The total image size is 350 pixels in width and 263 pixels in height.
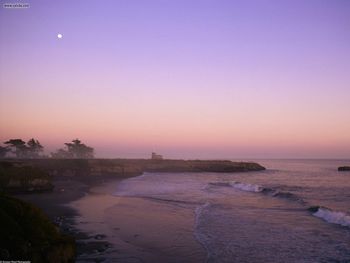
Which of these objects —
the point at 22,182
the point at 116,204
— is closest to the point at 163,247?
the point at 116,204

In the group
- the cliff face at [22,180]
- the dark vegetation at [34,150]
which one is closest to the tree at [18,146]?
the dark vegetation at [34,150]

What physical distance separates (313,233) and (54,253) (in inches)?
536

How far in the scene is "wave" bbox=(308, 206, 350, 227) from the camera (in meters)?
20.3

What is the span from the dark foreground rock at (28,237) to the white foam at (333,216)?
1730 centimetres

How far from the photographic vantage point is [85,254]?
458 inches

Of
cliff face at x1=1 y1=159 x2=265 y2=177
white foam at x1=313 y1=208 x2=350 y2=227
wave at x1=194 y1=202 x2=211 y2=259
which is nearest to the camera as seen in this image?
wave at x1=194 y1=202 x2=211 y2=259

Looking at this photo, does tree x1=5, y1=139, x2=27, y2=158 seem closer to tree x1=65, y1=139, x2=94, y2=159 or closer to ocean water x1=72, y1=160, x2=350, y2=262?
tree x1=65, y1=139, x2=94, y2=159

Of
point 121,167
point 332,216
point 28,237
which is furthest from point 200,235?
point 121,167

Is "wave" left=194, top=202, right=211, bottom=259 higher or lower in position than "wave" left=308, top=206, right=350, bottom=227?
higher

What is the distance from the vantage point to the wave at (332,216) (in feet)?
66.5

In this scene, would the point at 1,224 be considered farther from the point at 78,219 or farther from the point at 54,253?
the point at 78,219

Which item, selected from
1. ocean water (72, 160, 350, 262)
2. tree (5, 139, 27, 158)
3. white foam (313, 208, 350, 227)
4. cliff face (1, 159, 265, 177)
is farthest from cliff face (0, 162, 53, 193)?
tree (5, 139, 27, 158)

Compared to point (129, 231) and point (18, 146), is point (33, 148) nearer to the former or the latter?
point (18, 146)

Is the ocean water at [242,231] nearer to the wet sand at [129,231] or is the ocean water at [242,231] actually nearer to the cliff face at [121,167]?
the wet sand at [129,231]
